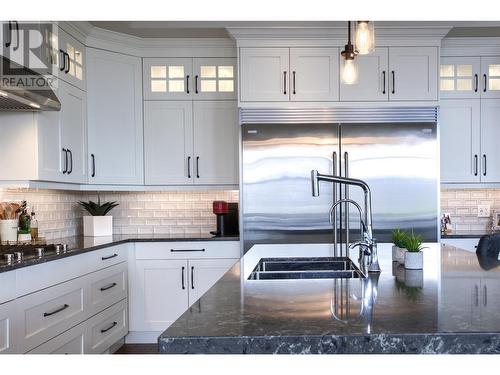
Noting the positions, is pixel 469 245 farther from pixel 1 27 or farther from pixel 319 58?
pixel 1 27

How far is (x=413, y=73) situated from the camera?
3.99 metres

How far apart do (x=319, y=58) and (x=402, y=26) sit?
0.68 m

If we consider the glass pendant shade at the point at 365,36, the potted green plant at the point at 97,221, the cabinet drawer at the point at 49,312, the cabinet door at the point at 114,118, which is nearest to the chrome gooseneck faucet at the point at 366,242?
the glass pendant shade at the point at 365,36

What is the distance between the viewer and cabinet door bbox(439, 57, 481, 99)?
167 inches

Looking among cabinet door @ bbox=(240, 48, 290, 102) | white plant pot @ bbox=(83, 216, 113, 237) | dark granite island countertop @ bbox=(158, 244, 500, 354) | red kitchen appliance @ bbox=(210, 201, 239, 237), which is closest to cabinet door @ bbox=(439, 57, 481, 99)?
cabinet door @ bbox=(240, 48, 290, 102)

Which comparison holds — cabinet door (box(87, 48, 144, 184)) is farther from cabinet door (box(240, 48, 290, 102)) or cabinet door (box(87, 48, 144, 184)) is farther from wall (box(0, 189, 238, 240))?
cabinet door (box(240, 48, 290, 102))

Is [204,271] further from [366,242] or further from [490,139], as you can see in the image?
[490,139]

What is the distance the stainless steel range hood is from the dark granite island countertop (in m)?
1.62

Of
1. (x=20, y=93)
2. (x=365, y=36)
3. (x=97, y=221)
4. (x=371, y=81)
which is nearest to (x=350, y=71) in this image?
(x=365, y=36)

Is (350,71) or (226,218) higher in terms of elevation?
(350,71)

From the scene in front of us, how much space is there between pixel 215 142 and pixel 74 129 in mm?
1157

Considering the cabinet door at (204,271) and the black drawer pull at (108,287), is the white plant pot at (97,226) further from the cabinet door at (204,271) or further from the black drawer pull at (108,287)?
the cabinet door at (204,271)

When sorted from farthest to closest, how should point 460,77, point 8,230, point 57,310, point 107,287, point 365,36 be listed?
1. point 460,77
2. point 107,287
3. point 8,230
4. point 57,310
5. point 365,36

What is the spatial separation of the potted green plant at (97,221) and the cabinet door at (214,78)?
4.08 feet
